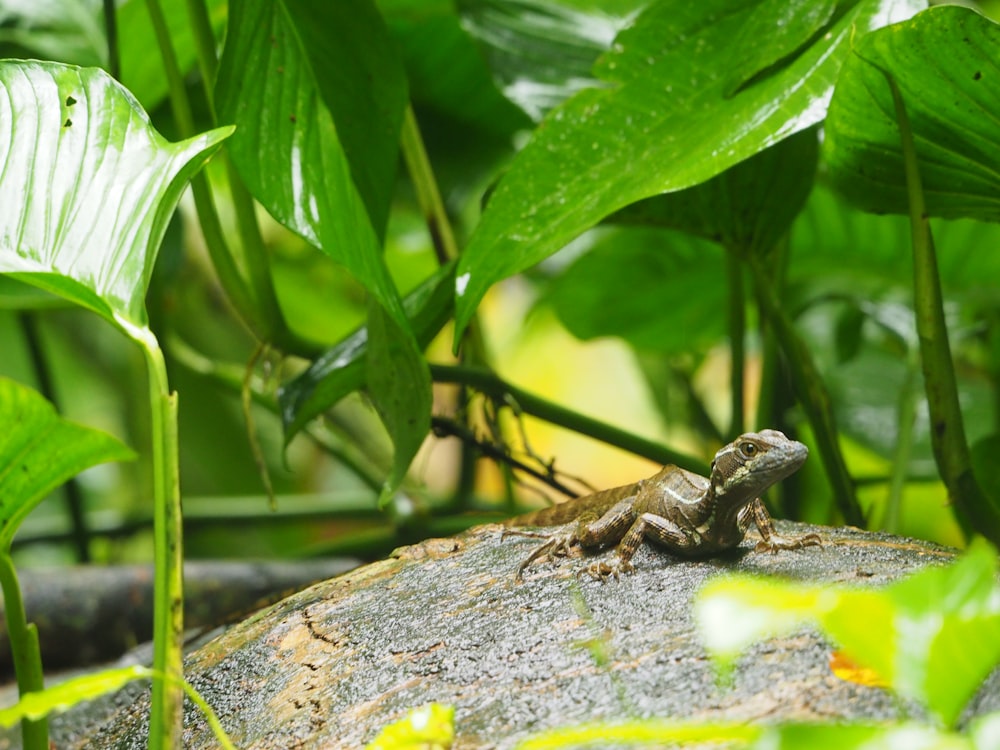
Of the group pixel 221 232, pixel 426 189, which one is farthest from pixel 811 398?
pixel 221 232

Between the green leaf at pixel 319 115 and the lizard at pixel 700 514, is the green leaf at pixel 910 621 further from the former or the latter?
the green leaf at pixel 319 115

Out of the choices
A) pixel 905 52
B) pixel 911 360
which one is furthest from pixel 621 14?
pixel 905 52

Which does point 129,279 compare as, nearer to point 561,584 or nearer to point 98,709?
point 561,584

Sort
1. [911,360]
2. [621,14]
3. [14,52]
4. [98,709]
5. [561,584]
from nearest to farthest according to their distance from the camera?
1. [561,584]
2. [98,709]
3. [911,360]
4. [621,14]
5. [14,52]

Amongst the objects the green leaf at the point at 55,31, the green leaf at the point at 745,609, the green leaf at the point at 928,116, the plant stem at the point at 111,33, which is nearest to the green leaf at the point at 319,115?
the plant stem at the point at 111,33

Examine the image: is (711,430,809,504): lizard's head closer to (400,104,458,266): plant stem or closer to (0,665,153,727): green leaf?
(0,665,153,727): green leaf

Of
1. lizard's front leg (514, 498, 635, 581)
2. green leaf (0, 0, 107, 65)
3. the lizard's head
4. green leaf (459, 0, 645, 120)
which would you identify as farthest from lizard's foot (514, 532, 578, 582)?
green leaf (0, 0, 107, 65)

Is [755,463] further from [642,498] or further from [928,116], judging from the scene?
[928,116]
